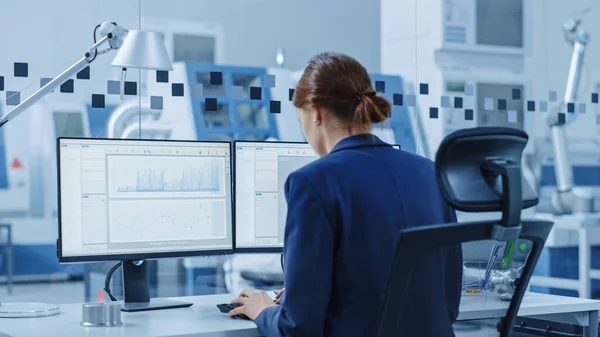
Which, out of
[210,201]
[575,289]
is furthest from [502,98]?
[210,201]

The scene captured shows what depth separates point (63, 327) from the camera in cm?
204

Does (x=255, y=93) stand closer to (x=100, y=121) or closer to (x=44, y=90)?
(x=100, y=121)

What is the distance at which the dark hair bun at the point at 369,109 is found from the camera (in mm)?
1811

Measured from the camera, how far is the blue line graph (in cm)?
234

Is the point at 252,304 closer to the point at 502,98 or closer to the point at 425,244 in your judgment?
the point at 425,244

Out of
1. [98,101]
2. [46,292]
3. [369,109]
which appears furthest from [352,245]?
[46,292]

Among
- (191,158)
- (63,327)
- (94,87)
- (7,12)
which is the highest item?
(7,12)

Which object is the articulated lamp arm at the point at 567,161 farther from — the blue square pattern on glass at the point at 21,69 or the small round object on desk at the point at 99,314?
the small round object on desk at the point at 99,314

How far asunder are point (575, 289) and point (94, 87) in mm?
2674

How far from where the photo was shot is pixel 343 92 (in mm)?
1816

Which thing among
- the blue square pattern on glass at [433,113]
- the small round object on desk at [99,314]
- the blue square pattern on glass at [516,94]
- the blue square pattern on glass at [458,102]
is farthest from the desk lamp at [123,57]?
the blue square pattern on glass at [516,94]

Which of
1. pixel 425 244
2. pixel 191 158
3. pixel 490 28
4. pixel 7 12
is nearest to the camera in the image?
pixel 425 244

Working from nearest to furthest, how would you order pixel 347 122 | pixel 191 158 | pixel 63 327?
pixel 347 122 < pixel 63 327 < pixel 191 158

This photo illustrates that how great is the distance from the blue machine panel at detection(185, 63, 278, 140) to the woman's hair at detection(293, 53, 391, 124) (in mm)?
1356
